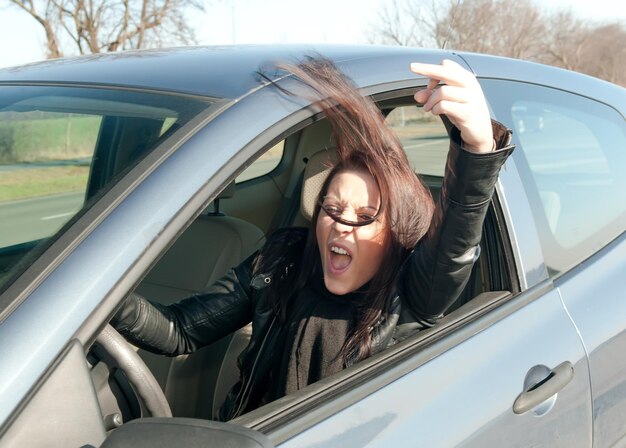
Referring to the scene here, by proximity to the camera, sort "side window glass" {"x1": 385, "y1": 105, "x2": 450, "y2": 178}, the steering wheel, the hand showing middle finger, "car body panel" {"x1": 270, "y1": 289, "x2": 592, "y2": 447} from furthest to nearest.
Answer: "side window glass" {"x1": 385, "y1": 105, "x2": 450, "y2": 178} → the steering wheel → the hand showing middle finger → "car body panel" {"x1": 270, "y1": 289, "x2": 592, "y2": 447}

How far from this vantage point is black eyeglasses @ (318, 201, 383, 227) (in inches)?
67.8

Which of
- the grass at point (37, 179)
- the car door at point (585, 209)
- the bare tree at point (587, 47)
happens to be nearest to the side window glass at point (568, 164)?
the car door at point (585, 209)

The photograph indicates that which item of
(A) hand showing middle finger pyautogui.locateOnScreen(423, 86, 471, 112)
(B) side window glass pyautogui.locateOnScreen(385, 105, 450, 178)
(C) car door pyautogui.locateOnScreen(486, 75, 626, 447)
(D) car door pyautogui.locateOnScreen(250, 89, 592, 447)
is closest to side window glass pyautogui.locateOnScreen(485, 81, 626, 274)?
(C) car door pyautogui.locateOnScreen(486, 75, 626, 447)

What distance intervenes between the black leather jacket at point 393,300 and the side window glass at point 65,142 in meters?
0.36

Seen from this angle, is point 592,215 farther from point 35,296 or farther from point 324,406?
point 35,296

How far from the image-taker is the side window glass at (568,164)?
6.36ft

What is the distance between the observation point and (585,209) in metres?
2.15

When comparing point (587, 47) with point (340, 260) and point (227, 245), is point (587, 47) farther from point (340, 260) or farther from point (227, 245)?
point (340, 260)

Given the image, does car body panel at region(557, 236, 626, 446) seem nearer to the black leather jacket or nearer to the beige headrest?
the black leather jacket

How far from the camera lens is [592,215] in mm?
2162

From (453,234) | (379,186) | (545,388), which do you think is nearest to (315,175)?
(379,186)

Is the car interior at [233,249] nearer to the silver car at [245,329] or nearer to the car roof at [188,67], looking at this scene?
the silver car at [245,329]

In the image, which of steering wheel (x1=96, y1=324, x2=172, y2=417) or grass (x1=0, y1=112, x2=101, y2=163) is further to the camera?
grass (x1=0, y1=112, x2=101, y2=163)

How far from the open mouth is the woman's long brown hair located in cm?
8
